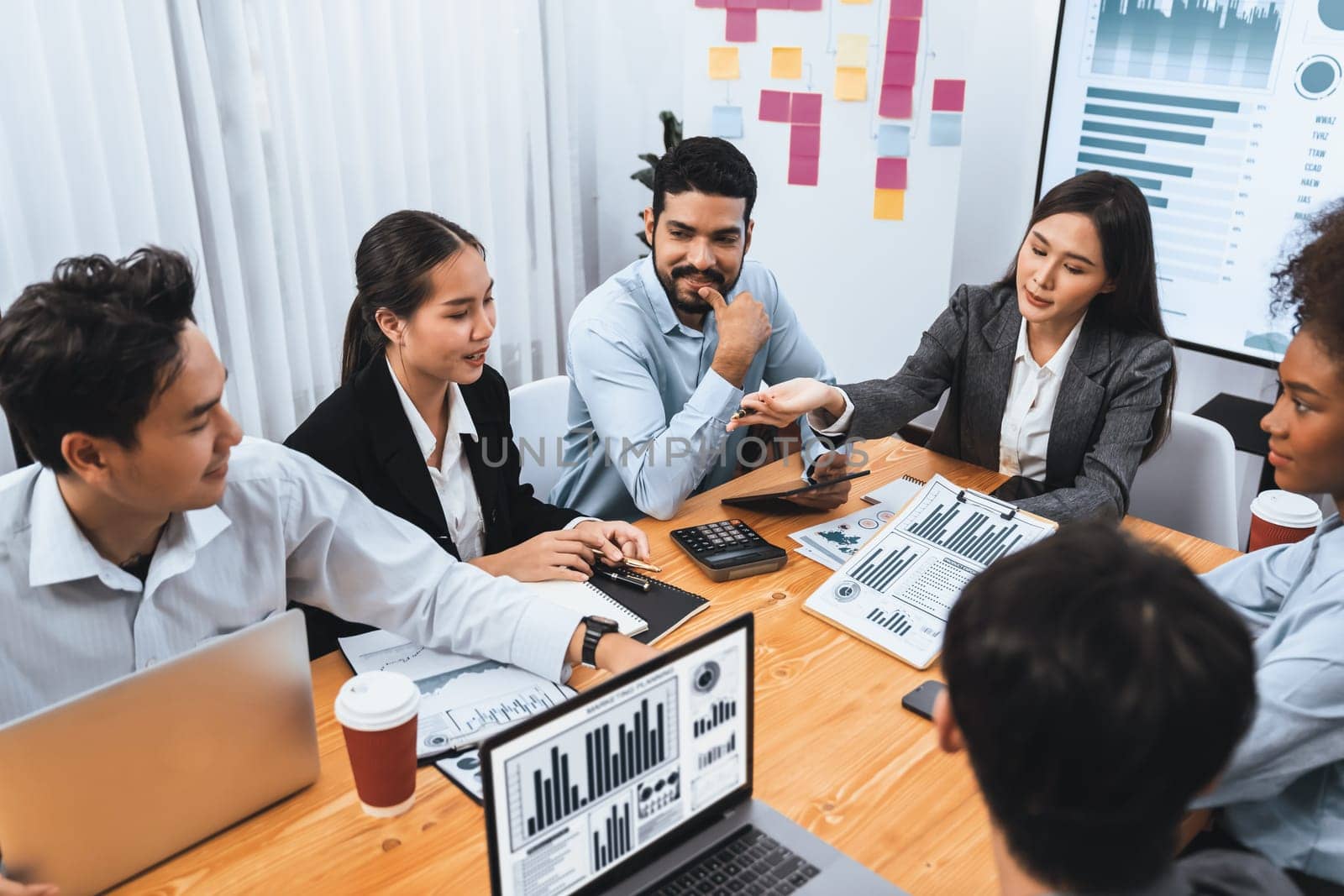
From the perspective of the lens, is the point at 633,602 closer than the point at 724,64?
Yes

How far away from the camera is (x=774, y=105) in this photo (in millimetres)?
3154

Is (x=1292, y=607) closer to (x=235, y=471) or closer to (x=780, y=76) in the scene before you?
(x=235, y=471)

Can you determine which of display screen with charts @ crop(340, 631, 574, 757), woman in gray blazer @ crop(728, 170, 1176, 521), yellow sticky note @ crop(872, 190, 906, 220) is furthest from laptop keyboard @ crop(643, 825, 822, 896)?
yellow sticky note @ crop(872, 190, 906, 220)

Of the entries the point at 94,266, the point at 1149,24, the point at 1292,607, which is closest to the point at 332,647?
the point at 94,266

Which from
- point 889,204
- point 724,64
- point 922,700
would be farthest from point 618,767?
point 724,64

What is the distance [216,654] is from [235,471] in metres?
0.35

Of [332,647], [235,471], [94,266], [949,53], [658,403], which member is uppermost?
[949,53]

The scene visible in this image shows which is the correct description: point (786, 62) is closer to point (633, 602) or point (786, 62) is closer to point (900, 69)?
point (900, 69)

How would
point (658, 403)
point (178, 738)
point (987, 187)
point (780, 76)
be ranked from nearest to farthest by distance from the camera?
point (178, 738) → point (658, 403) → point (780, 76) → point (987, 187)

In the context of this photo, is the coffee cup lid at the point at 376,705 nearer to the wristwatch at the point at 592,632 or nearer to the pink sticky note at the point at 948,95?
the wristwatch at the point at 592,632

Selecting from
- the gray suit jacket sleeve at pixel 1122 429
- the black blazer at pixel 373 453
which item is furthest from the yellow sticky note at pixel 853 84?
the black blazer at pixel 373 453

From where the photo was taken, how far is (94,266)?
111cm

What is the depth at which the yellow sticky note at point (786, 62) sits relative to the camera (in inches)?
121

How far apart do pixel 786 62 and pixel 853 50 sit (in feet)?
0.67
